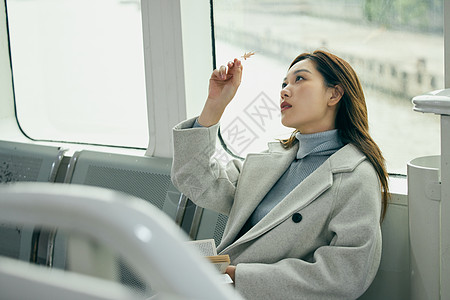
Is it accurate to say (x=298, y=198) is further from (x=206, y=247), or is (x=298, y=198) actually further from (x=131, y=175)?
(x=131, y=175)

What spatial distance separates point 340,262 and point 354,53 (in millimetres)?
1121

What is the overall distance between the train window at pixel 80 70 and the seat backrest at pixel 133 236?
2.82m

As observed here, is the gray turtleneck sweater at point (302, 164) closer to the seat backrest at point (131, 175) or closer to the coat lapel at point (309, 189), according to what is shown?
the coat lapel at point (309, 189)

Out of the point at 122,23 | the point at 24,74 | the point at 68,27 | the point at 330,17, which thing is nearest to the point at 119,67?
the point at 122,23

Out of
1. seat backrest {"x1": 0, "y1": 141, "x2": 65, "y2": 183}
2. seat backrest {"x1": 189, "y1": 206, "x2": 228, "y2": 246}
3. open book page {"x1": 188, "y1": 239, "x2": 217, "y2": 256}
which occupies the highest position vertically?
open book page {"x1": 188, "y1": 239, "x2": 217, "y2": 256}

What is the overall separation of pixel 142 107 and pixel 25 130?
1.09 meters

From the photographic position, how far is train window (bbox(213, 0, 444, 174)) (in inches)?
95.0

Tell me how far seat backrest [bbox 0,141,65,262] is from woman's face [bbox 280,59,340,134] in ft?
6.15

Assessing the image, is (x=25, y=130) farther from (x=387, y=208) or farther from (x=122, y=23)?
(x=387, y=208)

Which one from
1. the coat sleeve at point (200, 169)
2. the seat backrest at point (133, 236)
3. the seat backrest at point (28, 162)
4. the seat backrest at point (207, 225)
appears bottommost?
the seat backrest at point (207, 225)

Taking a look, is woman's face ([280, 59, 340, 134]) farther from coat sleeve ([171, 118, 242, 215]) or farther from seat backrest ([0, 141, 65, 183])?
seat backrest ([0, 141, 65, 183])

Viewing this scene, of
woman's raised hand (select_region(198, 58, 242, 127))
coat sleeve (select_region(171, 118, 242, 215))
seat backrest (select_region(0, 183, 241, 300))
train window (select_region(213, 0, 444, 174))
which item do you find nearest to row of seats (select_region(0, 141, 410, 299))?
train window (select_region(213, 0, 444, 174))

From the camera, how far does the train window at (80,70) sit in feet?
11.6

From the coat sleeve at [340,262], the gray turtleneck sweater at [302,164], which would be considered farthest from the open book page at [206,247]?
the gray turtleneck sweater at [302,164]
